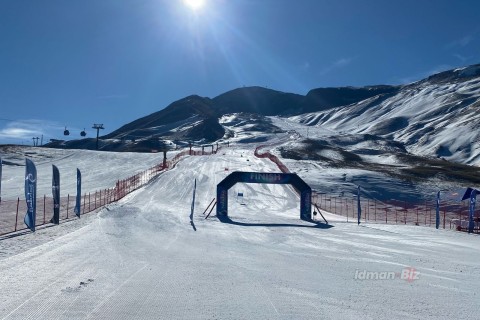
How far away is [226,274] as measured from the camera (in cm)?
1330

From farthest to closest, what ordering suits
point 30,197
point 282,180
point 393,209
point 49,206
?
point 393,209, point 282,180, point 49,206, point 30,197

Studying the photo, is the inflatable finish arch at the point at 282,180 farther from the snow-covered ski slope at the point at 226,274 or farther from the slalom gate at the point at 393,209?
the snow-covered ski slope at the point at 226,274

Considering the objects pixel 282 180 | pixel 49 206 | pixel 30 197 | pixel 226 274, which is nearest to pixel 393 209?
pixel 282 180

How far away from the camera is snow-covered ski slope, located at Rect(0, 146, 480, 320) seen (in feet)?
31.5

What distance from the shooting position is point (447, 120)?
18850 centimetres

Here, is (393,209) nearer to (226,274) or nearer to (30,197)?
(30,197)

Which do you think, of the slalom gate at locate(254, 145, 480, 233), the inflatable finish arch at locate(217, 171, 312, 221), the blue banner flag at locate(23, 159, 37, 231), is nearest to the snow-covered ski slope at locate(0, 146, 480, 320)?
the blue banner flag at locate(23, 159, 37, 231)

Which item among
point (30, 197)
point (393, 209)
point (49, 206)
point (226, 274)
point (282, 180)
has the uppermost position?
point (282, 180)

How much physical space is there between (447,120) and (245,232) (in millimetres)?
178660

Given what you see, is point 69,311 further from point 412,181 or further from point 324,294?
point 412,181

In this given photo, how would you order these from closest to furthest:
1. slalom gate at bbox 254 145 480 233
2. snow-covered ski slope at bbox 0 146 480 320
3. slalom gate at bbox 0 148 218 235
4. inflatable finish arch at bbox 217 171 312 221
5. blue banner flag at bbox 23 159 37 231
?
snow-covered ski slope at bbox 0 146 480 320 < blue banner flag at bbox 23 159 37 231 < slalom gate at bbox 0 148 218 235 < inflatable finish arch at bbox 217 171 312 221 < slalom gate at bbox 254 145 480 233

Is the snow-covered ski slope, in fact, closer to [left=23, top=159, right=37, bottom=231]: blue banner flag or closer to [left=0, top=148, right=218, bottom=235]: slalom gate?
[left=23, top=159, right=37, bottom=231]: blue banner flag

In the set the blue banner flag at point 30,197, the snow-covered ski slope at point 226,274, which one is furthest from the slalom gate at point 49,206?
the snow-covered ski slope at point 226,274

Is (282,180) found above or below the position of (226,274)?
above
